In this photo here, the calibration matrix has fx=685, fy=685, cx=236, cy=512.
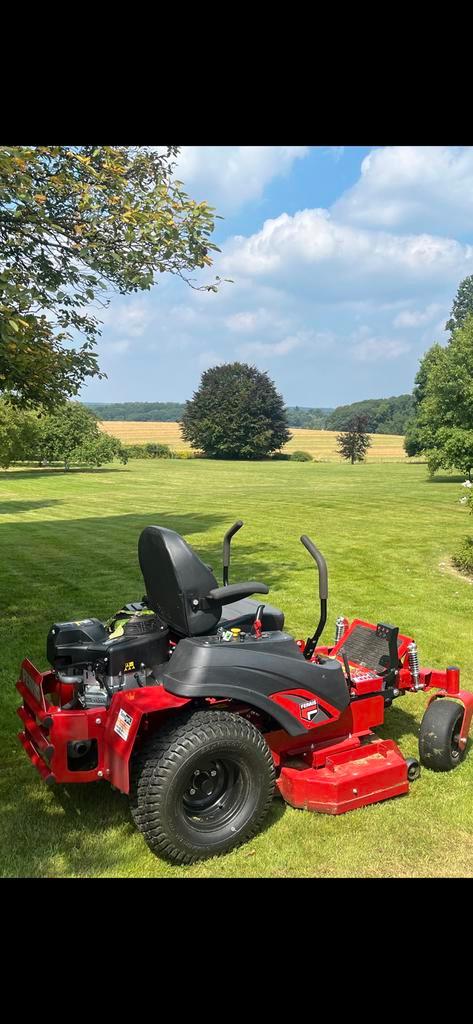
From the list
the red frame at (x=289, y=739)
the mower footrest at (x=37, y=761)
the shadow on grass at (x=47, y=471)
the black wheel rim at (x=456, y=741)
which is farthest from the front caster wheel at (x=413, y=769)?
the shadow on grass at (x=47, y=471)

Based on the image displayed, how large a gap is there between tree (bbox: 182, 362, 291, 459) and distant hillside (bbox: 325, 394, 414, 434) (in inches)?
1304

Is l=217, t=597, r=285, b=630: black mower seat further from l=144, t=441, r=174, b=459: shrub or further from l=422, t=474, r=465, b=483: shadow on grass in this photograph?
l=144, t=441, r=174, b=459: shrub

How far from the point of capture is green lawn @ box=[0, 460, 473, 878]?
3465mm

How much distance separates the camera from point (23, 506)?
23250 millimetres

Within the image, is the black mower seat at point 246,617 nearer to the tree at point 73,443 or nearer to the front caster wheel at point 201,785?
→ the front caster wheel at point 201,785

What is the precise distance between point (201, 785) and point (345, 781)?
0.81m

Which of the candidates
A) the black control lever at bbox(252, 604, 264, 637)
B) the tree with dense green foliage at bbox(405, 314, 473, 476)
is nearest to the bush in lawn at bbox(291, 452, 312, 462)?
the tree with dense green foliage at bbox(405, 314, 473, 476)

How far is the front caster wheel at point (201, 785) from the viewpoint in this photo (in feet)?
10.7

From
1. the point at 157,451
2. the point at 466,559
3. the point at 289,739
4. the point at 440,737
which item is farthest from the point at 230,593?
the point at 157,451
